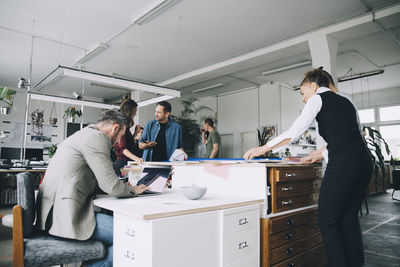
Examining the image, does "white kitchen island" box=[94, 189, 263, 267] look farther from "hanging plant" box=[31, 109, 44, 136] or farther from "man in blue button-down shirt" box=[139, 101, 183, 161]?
"hanging plant" box=[31, 109, 44, 136]

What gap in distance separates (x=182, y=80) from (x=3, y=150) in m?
4.68

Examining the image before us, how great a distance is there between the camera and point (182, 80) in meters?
7.67

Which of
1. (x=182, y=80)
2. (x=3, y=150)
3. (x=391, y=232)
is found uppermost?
(x=182, y=80)

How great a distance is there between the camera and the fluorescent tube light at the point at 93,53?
5.57 metres

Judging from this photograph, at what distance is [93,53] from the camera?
587 centimetres

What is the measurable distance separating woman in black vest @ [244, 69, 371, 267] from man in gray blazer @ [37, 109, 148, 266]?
1.00 meters

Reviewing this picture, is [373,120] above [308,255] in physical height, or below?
above

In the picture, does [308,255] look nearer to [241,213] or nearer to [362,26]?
[241,213]

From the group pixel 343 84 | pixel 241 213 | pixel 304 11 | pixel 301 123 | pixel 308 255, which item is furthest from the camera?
pixel 343 84

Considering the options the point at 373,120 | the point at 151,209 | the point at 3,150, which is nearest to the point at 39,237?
the point at 151,209

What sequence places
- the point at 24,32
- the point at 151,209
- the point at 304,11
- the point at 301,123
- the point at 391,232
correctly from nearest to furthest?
the point at 151,209
the point at 301,123
the point at 391,232
the point at 304,11
the point at 24,32

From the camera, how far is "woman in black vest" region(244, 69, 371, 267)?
66.6 inches

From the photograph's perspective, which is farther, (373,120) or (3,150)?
(373,120)

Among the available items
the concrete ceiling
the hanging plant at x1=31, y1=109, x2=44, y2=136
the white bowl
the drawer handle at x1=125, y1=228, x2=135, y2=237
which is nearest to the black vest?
the white bowl
